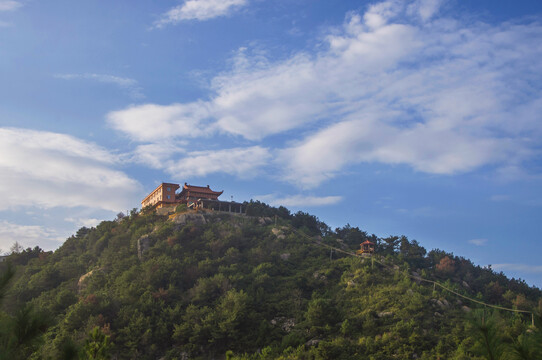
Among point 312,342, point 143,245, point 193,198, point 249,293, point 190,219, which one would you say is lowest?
point 312,342

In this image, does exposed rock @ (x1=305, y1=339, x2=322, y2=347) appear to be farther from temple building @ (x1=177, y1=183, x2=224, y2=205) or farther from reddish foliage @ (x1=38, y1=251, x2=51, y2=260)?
reddish foliage @ (x1=38, y1=251, x2=51, y2=260)

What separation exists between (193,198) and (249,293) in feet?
56.1

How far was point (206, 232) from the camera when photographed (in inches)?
1572

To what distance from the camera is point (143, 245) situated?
38250 millimetres

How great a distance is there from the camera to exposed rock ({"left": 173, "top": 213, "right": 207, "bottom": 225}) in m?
41.1

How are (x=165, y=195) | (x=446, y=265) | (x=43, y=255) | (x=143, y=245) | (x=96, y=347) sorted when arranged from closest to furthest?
(x=96, y=347), (x=143, y=245), (x=446, y=265), (x=43, y=255), (x=165, y=195)

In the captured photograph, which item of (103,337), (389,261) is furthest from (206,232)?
(103,337)

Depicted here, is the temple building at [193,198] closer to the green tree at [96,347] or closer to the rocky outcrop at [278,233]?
the rocky outcrop at [278,233]

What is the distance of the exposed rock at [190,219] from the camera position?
135 feet

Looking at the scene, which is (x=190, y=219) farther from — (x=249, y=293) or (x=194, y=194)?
(x=249, y=293)

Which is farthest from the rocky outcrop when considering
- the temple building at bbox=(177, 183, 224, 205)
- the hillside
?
the temple building at bbox=(177, 183, 224, 205)

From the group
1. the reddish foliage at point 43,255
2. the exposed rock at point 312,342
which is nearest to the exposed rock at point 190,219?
the reddish foliage at point 43,255

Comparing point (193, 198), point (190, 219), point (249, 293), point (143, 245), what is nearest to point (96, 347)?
point (249, 293)

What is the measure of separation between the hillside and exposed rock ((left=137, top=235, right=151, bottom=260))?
96mm
